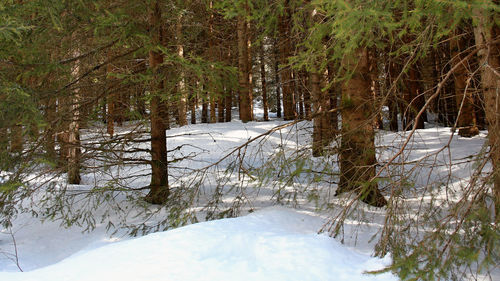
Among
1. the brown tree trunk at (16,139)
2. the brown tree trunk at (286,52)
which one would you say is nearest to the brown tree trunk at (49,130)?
the brown tree trunk at (16,139)

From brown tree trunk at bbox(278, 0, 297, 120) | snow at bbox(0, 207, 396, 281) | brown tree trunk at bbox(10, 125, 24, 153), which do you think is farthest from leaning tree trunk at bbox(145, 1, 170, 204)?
brown tree trunk at bbox(278, 0, 297, 120)

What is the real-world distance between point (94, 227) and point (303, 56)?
4561mm

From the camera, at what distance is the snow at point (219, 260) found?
11.1 feet

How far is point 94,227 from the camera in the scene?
274 inches

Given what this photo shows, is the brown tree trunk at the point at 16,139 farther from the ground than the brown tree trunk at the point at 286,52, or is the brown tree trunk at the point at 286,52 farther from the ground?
the brown tree trunk at the point at 286,52

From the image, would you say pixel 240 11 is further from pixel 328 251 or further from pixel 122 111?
pixel 328 251

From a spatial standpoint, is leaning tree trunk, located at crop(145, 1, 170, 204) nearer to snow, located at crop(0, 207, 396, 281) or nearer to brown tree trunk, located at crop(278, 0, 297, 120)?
snow, located at crop(0, 207, 396, 281)

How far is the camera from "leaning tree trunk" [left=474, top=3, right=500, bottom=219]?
360 centimetres

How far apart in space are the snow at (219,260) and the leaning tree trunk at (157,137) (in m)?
3.16

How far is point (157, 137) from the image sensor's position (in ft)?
25.2

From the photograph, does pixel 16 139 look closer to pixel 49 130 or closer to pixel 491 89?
pixel 49 130

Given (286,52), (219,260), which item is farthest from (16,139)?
(286,52)

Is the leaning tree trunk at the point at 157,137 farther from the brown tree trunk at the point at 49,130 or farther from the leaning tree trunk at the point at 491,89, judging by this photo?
the leaning tree trunk at the point at 491,89

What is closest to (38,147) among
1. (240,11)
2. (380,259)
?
(240,11)
